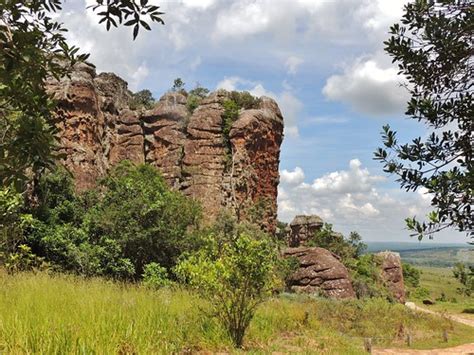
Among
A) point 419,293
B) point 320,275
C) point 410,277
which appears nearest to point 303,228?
point 320,275

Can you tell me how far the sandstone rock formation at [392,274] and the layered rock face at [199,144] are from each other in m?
9.60

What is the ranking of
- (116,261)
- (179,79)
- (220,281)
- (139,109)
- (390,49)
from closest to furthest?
(390,49) → (220,281) → (116,261) → (139,109) → (179,79)

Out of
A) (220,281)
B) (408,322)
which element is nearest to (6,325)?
(220,281)

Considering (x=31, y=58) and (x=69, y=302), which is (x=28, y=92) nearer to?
(x=31, y=58)

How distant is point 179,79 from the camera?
38.4 metres

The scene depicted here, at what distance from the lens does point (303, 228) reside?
38656 millimetres

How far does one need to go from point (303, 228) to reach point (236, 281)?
1179 inches

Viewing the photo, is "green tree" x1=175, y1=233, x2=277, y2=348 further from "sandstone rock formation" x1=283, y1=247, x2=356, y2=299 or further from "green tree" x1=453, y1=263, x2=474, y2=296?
"sandstone rock formation" x1=283, y1=247, x2=356, y2=299

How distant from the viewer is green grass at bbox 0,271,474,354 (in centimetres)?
569

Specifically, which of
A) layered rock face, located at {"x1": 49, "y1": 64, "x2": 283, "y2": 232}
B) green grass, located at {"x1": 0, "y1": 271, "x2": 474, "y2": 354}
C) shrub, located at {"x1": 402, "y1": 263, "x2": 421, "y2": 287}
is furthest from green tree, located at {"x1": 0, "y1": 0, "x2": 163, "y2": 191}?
shrub, located at {"x1": 402, "y1": 263, "x2": 421, "y2": 287}

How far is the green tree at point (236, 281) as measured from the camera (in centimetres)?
920

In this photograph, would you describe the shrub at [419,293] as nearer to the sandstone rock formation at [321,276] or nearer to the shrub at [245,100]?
the sandstone rock formation at [321,276]

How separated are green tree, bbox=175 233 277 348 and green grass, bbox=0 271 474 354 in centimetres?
38

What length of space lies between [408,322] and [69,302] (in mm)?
16127
